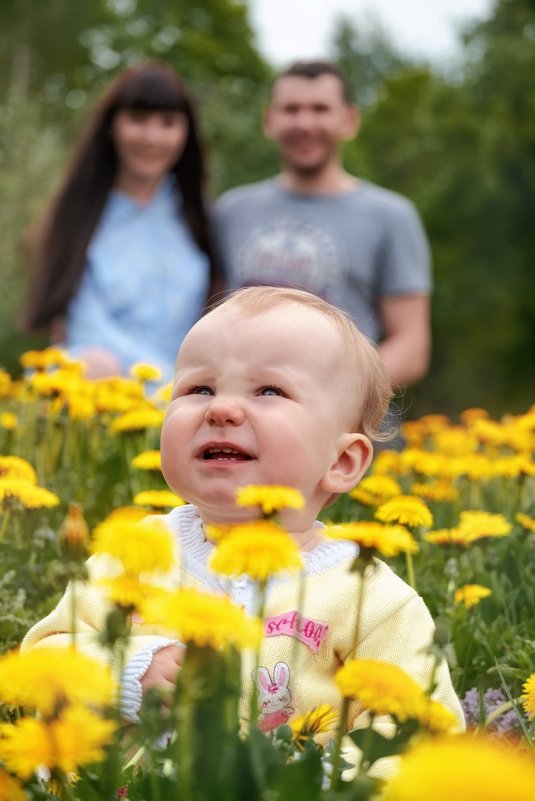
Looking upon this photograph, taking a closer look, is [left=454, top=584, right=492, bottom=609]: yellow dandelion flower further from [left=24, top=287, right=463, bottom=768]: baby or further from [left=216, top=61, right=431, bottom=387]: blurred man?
[left=216, top=61, right=431, bottom=387]: blurred man

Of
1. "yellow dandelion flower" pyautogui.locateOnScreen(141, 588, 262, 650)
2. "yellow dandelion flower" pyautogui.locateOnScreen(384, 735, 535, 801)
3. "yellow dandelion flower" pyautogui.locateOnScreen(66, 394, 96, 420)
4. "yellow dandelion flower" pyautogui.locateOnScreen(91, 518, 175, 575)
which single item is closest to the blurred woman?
"yellow dandelion flower" pyautogui.locateOnScreen(66, 394, 96, 420)

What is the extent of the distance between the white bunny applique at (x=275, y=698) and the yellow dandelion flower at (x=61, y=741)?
0.52m

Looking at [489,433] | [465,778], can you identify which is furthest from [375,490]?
[465,778]

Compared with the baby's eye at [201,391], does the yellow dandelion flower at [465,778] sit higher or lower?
higher

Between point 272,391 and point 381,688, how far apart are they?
61 centimetres

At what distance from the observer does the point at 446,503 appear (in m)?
2.52

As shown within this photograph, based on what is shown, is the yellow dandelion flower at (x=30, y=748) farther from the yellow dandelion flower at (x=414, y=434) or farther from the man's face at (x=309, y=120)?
the man's face at (x=309, y=120)

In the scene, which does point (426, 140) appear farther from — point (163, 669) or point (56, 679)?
point (56, 679)

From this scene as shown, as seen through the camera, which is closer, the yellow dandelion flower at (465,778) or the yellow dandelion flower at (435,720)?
the yellow dandelion flower at (465,778)

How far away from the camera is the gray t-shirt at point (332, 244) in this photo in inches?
165

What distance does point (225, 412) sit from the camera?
1.35m

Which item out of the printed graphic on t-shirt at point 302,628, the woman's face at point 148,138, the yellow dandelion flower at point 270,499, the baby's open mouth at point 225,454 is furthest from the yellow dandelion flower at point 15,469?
the woman's face at point 148,138

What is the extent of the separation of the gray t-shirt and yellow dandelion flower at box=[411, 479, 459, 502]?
5.51 ft

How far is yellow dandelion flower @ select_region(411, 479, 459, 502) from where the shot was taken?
228 cm
